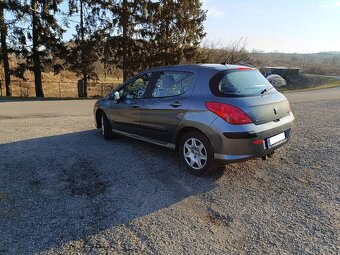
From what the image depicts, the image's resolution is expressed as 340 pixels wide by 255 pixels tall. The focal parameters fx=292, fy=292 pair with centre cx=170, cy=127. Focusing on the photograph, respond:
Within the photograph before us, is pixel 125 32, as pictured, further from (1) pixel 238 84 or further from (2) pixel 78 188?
(2) pixel 78 188

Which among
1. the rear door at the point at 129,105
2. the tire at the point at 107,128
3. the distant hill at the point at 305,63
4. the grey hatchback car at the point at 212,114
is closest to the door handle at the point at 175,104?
the grey hatchback car at the point at 212,114

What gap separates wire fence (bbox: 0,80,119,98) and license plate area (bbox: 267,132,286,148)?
1914 centimetres

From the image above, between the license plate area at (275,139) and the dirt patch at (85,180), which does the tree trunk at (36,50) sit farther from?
the license plate area at (275,139)

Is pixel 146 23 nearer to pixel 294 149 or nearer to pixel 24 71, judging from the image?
pixel 24 71

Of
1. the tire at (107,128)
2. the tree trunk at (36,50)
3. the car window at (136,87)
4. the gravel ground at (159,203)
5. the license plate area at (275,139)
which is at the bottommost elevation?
the gravel ground at (159,203)

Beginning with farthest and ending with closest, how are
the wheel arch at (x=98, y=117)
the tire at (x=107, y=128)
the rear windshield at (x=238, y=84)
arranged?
the wheel arch at (x=98, y=117), the tire at (x=107, y=128), the rear windshield at (x=238, y=84)

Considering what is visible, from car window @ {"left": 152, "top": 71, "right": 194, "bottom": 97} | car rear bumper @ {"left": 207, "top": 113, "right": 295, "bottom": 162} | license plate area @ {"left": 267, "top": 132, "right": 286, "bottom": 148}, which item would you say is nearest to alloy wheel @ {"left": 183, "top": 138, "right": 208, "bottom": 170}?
car rear bumper @ {"left": 207, "top": 113, "right": 295, "bottom": 162}

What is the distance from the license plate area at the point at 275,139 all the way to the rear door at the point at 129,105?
240 centimetres

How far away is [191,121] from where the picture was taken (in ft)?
14.2

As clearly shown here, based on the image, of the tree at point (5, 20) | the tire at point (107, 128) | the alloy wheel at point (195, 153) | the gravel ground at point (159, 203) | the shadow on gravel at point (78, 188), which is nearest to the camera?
the gravel ground at point (159, 203)

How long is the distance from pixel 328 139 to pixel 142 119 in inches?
166

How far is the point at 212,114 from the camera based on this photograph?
4059mm

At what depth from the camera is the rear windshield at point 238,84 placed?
416 centimetres

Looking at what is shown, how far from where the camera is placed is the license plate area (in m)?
4.18
